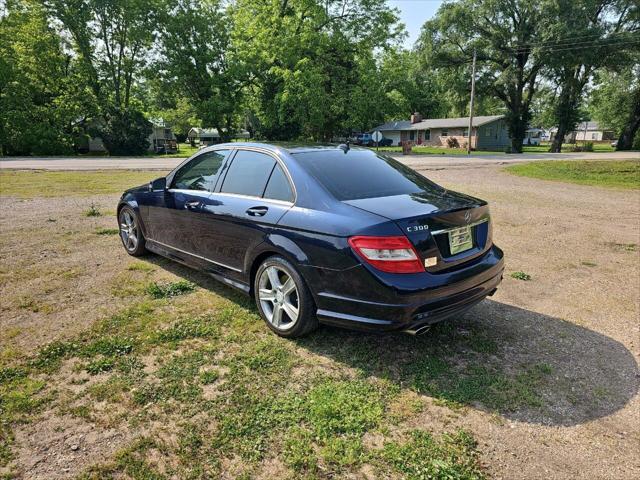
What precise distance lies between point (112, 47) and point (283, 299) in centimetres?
4601

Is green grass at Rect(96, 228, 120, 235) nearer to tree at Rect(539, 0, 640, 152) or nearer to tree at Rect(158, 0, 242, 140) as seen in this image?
tree at Rect(158, 0, 242, 140)

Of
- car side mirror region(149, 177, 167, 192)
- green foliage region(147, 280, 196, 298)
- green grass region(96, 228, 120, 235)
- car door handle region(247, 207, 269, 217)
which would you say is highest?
car side mirror region(149, 177, 167, 192)

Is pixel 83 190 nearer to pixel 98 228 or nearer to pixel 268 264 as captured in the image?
pixel 98 228

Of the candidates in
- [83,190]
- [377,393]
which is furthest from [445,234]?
[83,190]

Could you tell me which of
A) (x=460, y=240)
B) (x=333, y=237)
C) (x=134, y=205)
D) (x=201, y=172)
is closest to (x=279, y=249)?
(x=333, y=237)

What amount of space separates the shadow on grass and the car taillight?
808 mm

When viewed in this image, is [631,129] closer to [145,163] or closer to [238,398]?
[145,163]

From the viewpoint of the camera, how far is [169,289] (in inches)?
186

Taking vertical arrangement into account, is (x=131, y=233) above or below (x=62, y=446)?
above

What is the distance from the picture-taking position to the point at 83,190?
43.4ft

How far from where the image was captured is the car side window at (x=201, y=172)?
4547 millimetres

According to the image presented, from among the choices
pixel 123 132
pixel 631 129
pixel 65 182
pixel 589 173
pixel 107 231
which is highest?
pixel 123 132

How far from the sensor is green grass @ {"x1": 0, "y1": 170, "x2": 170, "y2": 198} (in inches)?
499

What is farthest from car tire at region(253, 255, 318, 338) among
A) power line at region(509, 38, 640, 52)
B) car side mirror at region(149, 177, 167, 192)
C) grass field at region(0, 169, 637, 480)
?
power line at region(509, 38, 640, 52)
